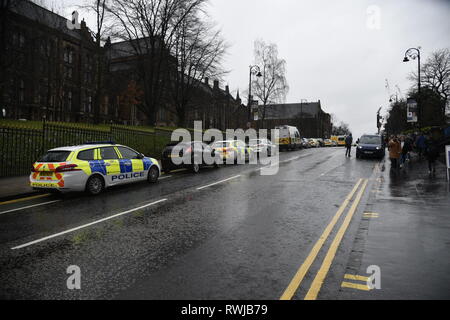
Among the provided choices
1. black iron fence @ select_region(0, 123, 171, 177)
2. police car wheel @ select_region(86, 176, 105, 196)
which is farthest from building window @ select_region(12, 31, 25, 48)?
police car wheel @ select_region(86, 176, 105, 196)

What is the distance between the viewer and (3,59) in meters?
20.3

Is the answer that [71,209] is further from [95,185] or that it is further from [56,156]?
[56,156]

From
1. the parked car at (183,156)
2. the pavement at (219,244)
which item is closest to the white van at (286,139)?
the parked car at (183,156)

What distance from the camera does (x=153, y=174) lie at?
502 inches

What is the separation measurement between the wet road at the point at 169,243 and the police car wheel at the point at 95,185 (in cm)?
30

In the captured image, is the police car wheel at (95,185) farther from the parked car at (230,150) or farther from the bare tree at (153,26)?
the bare tree at (153,26)

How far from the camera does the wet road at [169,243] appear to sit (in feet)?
12.7

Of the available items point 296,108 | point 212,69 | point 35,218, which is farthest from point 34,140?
point 296,108

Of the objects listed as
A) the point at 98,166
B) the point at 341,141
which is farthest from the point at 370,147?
the point at 341,141

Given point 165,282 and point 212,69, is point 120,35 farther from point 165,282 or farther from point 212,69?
point 165,282

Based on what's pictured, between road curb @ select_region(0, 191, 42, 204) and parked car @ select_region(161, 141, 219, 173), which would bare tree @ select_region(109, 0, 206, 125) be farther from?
road curb @ select_region(0, 191, 42, 204)

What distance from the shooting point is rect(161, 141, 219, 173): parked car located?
1559cm

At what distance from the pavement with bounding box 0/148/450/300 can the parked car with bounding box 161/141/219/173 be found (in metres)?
5.44
